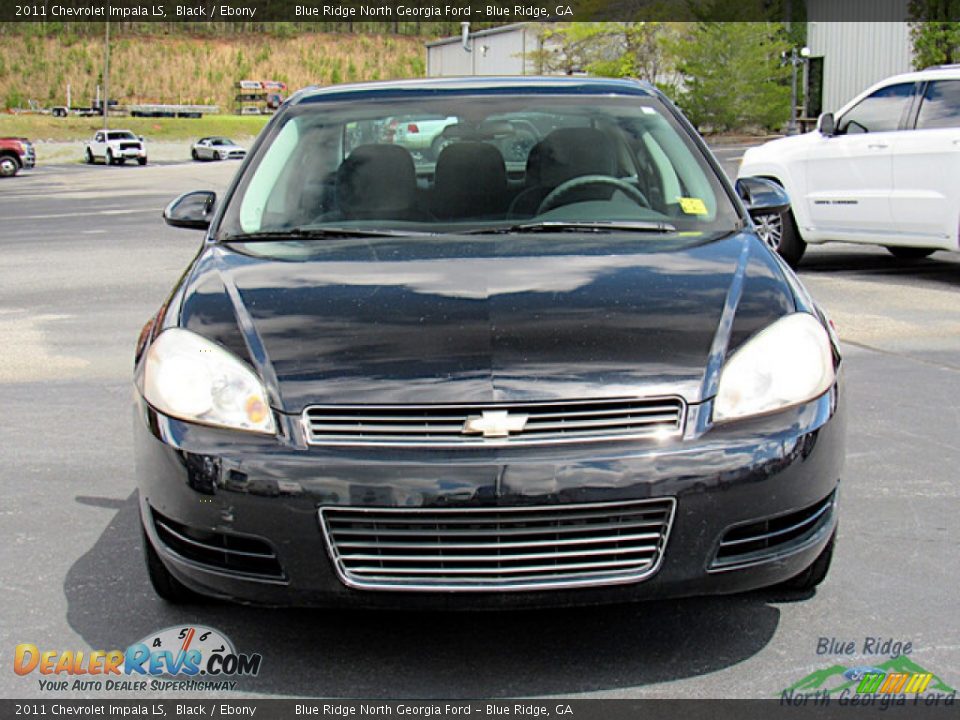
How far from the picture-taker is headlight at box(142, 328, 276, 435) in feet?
11.7

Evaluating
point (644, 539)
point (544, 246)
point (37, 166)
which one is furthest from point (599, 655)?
point (37, 166)

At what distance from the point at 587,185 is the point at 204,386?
6.23 ft

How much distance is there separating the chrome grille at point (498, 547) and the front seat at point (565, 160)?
1.84 metres

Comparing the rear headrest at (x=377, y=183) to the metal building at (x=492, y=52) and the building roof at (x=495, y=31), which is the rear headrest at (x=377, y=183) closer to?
the metal building at (x=492, y=52)

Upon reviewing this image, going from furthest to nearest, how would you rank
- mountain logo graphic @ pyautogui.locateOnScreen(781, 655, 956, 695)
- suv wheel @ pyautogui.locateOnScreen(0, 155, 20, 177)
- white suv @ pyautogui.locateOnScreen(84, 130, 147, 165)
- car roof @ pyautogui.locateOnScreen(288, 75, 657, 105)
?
white suv @ pyautogui.locateOnScreen(84, 130, 147, 165) → suv wheel @ pyautogui.locateOnScreen(0, 155, 20, 177) → car roof @ pyautogui.locateOnScreen(288, 75, 657, 105) → mountain logo graphic @ pyautogui.locateOnScreen(781, 655, 956, 695)

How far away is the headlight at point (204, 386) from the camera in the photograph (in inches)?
140

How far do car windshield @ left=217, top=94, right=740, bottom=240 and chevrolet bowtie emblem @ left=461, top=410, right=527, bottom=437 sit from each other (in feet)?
4.49

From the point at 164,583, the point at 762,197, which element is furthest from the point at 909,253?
the point at 164,583

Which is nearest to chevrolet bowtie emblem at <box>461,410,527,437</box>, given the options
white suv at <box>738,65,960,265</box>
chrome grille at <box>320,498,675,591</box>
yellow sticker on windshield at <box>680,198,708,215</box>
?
chrome grille at <box>320,498,675,591</box>

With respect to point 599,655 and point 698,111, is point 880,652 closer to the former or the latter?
point 599,655

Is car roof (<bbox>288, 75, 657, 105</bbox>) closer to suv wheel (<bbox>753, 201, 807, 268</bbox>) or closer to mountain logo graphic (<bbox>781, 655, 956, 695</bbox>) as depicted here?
mountain logo graphic (<bbox>781, 655, 956, 695</bbox>)

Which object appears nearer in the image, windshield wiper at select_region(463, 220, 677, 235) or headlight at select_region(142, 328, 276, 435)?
headlight at select_region(142, 328, 276, 435)

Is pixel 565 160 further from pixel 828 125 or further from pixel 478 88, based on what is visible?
pixel 828 125

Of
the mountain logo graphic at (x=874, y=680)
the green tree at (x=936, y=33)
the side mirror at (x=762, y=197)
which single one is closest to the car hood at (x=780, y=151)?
the side mirror at (x=762, y=197)
